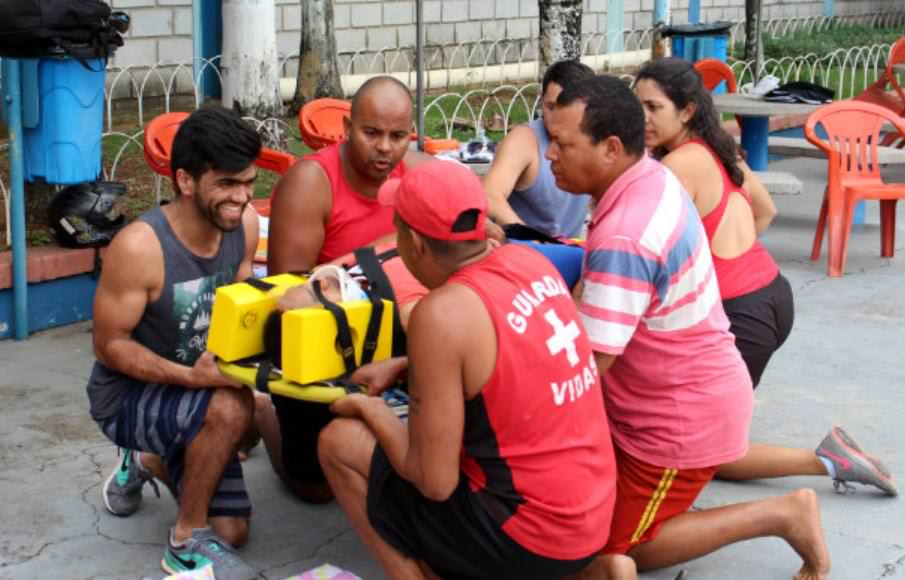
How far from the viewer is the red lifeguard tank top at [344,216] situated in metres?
4.79

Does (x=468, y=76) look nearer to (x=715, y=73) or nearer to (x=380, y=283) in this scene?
(x=715, y=73)

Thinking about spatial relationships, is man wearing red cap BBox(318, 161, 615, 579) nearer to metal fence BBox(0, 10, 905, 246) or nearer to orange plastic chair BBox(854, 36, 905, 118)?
metal fence BBox(0, 10, 905, 246)

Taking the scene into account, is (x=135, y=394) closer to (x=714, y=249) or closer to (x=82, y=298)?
(x=714, y=249)

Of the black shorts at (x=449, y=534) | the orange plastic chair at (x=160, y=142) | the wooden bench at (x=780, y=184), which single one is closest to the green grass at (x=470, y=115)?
the wooden bench at (x=780, y=184)

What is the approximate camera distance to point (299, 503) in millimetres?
4816

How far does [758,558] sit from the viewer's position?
4410mm

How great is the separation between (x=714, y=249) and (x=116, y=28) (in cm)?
333

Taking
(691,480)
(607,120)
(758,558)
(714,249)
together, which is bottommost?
(758,558)

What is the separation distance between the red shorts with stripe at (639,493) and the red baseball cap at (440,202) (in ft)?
3.02

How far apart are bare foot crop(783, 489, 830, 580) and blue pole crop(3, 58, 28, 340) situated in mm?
3794

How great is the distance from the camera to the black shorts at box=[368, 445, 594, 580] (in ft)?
11.7

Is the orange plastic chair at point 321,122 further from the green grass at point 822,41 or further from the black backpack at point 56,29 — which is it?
the green grass at point 822,41

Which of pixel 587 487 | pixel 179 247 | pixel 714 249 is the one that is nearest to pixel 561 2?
pixel 714 249

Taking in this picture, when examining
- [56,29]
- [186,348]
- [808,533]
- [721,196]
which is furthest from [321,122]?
[808,533]
